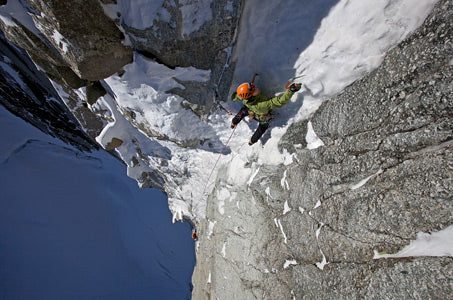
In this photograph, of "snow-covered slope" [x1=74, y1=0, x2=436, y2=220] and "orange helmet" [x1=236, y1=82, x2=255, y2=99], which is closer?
"snow-covered slope" [x1=74, y1=0, x2=436, y2=220]

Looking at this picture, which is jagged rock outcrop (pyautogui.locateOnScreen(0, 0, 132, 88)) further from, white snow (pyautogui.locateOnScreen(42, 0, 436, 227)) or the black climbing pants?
the black climbing pants

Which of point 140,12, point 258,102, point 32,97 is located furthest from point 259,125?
point 32,97

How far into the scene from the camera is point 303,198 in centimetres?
318

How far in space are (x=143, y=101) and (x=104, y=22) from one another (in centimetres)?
150


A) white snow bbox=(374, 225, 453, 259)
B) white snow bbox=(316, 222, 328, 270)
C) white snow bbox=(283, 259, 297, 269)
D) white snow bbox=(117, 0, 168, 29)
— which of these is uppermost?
white snow bbox=(117, 0, 168, 29)

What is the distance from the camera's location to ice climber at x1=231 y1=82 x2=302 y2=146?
9.82ft

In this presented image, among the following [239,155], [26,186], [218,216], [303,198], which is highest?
[239,155]

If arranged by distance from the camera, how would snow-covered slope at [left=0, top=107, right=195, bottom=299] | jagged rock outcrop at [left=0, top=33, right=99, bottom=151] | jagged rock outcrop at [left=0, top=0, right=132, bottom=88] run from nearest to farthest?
jagged rock outcrop at [left=0, top=0, right=132, bottom=88], jagged rock outcrop at [left=0, top=33, right=99, bottom=151], snow-covered slope at [left=0, top=107, right=195, bottom=299]

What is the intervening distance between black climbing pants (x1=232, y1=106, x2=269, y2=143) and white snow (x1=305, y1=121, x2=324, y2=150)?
0.82m

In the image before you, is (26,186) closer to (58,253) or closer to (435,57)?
(58,253)

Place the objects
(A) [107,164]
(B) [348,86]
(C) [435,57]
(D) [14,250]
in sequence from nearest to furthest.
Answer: (C) [435,57]
(B) [348,86]
(D) [14,250]
(A) [107,164]

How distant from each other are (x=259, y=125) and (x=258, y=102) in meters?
0.64

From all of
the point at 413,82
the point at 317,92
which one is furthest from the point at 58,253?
the point at 413,82

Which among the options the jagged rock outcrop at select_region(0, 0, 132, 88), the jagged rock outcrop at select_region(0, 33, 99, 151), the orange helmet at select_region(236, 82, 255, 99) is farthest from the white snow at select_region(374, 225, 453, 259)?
the jagged rock outcrop at select_region(0, 33, 99, 151)
